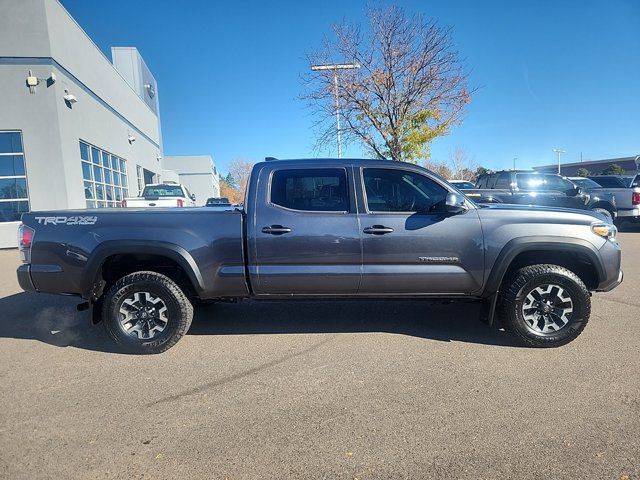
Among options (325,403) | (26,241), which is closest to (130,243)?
(26,241)

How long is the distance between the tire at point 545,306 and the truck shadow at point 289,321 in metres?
0.26

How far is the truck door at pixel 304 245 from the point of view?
404cm

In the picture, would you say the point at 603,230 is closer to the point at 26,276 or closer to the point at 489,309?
the point at 489,309

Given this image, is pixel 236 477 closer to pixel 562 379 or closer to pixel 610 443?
pixel 610 443

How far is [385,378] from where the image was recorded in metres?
3.45

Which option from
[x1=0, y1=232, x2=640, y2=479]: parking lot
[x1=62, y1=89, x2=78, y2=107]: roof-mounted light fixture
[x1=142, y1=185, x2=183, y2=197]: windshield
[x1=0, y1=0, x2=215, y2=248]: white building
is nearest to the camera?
[x1=0, y1=232, x2=640, y2=479]: parking lot

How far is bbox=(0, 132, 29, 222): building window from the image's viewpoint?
12.0m

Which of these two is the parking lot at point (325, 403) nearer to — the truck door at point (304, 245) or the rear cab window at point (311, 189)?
the truck door at point (304, 245)

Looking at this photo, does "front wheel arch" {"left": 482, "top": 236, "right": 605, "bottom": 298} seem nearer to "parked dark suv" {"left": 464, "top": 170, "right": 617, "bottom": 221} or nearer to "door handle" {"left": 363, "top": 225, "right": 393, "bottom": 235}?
"door handle" {"left": 363, "top": 225, "right": 393, "bottom": 235}

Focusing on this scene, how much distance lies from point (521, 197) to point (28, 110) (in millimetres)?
15097

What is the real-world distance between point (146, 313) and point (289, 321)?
5.36ft

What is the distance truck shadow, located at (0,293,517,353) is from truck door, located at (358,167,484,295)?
14.7 inches

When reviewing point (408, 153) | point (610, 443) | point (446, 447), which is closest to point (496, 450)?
point (446, 447)

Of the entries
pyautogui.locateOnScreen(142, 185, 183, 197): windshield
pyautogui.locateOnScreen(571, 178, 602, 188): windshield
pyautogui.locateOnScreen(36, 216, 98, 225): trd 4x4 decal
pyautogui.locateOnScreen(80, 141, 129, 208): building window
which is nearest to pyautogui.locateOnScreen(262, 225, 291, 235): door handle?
pyautogui.locateOnScreen(36, 216, 98, 225): trd 4x4 decal
